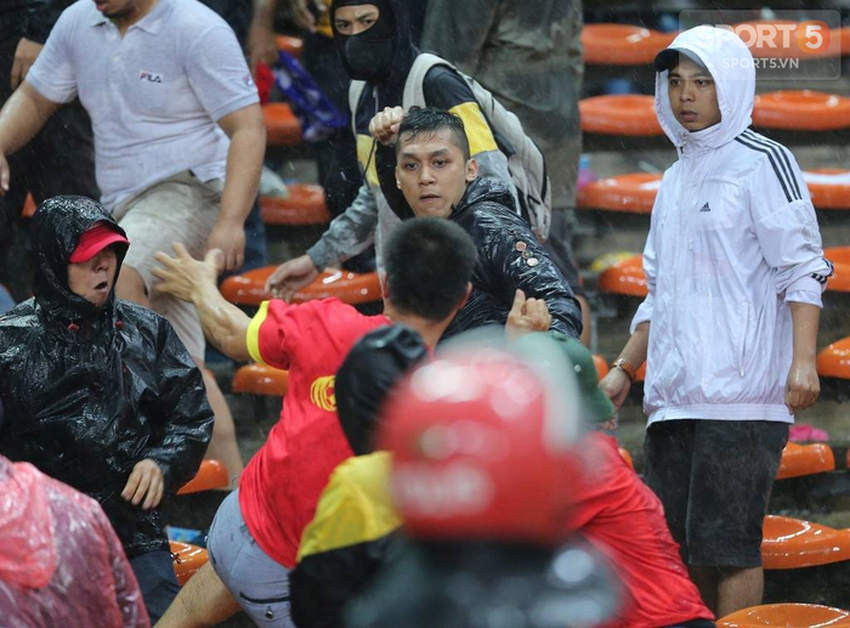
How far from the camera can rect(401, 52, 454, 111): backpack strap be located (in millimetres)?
5195

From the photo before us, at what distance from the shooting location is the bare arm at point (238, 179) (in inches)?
217

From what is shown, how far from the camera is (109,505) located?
14.6 ft

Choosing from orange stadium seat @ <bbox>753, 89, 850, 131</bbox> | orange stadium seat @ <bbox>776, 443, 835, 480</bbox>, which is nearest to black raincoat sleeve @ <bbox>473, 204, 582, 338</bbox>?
orange stadium seat @ <bbox>776, 443, 835, 480</bbox>

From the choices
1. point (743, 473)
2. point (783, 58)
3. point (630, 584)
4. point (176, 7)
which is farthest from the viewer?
point (783, 58)

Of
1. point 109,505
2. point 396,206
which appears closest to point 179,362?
point 109,505

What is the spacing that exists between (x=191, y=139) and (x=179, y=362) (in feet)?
4.99

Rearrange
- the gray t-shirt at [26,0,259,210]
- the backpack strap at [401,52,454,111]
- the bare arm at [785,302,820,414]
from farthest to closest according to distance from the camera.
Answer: the gray t-shirt at [26,0,259,210]
the backpack strap at [401,52,454,111]
the bare arm at [785,302,820,414]

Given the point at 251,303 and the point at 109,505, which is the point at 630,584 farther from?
the point at 251,303

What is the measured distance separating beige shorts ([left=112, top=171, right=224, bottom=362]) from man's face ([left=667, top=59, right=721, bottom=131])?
1832 millimetres

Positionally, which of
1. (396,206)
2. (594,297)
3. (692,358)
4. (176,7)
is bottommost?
(594,297)

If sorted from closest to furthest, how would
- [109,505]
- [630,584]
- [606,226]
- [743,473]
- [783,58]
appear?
[630,584] → [109,505] → [743,473] → [606,226] → [783,58]

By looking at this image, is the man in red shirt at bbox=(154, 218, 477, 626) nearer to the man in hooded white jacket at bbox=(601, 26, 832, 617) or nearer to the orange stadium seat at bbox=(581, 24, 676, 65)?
the man in hooded white jacket at bbox=(601, 26, 832, 617)

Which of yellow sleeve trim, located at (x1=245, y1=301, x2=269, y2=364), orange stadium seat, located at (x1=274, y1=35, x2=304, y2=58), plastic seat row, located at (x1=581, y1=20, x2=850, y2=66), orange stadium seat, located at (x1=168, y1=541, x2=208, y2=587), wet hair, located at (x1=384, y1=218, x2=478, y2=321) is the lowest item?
orange stadium seat, located at (x1=168, y1=541, x2=208, y2=587)

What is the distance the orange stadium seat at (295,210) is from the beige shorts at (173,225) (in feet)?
4.32
